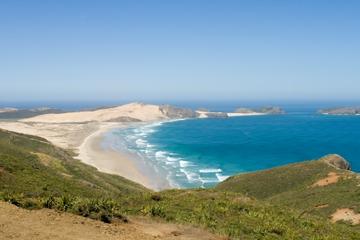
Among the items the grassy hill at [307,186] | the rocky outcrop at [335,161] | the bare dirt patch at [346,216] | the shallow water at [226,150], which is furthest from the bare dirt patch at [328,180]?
the shallow water at [226,150]

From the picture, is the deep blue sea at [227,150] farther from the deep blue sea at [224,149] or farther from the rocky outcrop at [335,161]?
the rocky outcrop at [335,161]

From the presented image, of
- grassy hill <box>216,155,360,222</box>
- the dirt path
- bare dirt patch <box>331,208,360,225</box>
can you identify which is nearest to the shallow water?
grassy hill <box>216,155,360,222</box>

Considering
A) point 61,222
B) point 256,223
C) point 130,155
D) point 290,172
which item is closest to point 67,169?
point 290,172

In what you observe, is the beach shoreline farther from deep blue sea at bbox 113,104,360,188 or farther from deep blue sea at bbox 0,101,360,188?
deep blue sea at bbox 113,104,360,188

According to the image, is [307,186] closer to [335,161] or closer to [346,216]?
[335,161]

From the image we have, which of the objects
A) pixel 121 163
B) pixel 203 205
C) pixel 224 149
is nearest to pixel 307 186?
pixel 203 205

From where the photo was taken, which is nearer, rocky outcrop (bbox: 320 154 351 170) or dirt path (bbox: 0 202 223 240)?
dirt path (bbox: 0 202 223 240)

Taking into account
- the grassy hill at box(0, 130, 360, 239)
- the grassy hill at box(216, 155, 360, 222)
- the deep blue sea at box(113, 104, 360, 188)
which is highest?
the grassy hill at box(0, 130, 360, 239)
